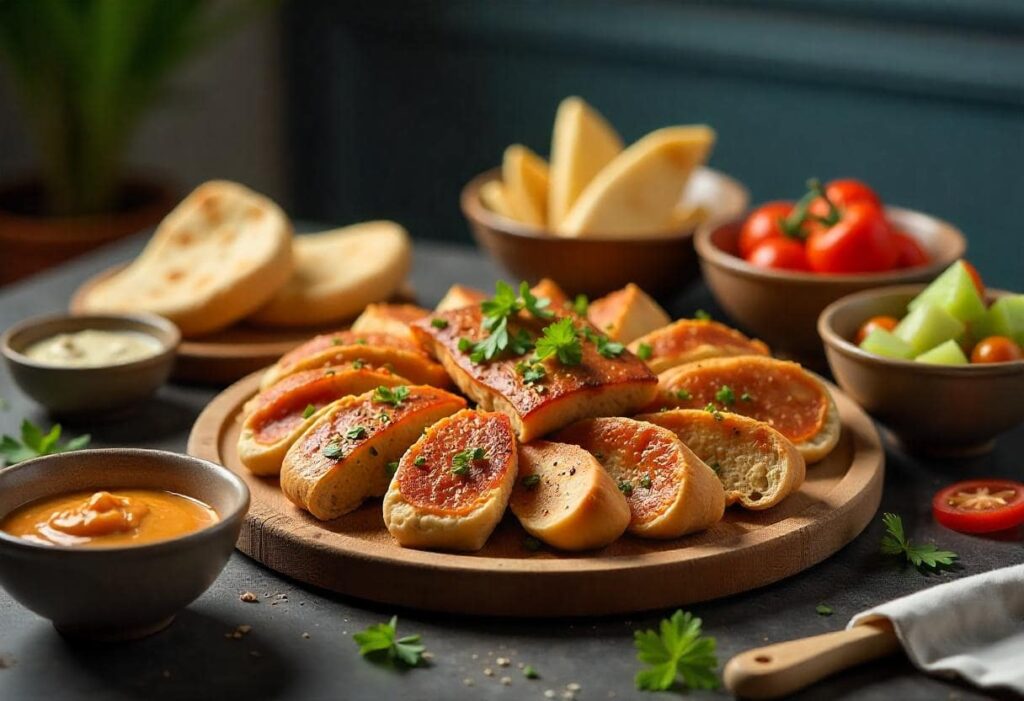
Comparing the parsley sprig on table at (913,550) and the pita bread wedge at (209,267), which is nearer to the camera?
the parsley sprig on table at (913,550)

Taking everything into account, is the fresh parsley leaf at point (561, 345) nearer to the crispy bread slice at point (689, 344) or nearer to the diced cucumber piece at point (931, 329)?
the crispy bread slice at point (689, 344)

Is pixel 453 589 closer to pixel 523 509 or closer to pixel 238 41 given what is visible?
pixel 523 509

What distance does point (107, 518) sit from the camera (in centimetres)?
254

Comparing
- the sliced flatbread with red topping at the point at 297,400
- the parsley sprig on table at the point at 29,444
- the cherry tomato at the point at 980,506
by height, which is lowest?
the parsley sprig on table at the point at 29,444

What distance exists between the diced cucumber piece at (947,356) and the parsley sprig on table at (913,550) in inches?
19.0

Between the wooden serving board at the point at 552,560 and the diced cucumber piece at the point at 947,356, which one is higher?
→ the diced cucumber piece at the point at 947,356

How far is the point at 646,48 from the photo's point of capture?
7.46 metres

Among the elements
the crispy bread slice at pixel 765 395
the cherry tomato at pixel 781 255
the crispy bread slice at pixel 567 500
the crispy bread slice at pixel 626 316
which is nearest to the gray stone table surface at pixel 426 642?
the crispy bread slice at pixel 567 500

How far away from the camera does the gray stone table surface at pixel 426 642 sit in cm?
245

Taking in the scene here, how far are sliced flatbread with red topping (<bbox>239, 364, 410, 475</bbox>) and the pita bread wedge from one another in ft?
3.10

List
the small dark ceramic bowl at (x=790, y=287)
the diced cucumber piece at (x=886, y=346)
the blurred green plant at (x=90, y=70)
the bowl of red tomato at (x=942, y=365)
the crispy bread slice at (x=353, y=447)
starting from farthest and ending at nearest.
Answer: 1. the blurred green plant at (x=90, y=70)
2. the small dark ceramic bowl at (x=790, y=287)
3. the diced cucumber piece at (x=886, y=346)
4. the bowl of red tomato at (x=942, y=365)
5. the crispy bread slice at (x=353, y=447)

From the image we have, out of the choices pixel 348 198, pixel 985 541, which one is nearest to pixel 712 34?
pixel 348 198

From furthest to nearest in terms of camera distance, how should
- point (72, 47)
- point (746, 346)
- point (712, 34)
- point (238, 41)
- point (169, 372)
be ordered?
point (238, 41)
point (712, 34)
point (72, 47)
point (169, 372)
point (746, 346)

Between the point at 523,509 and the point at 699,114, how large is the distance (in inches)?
199
